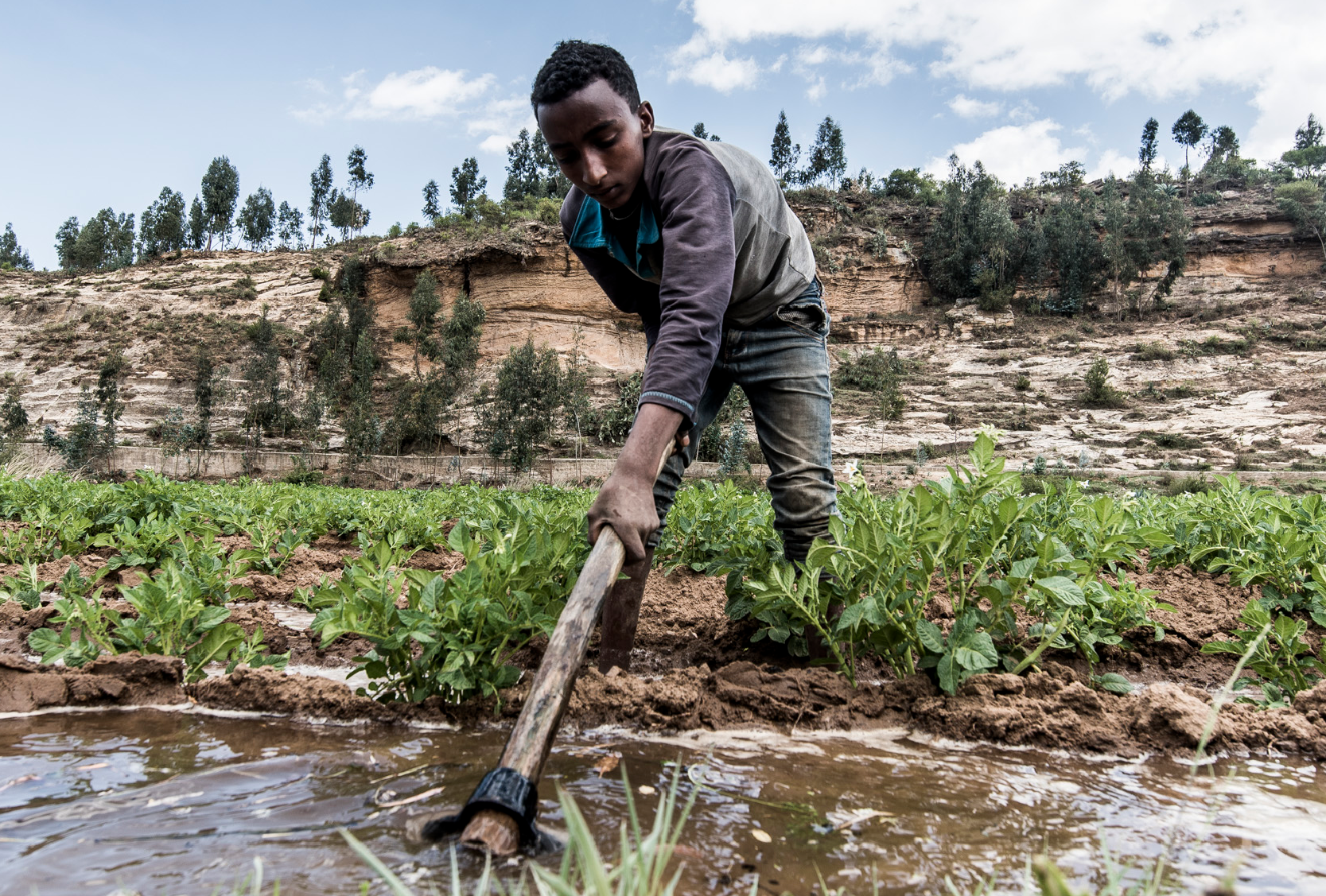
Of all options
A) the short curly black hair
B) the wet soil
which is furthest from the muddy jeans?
the short curly black hair

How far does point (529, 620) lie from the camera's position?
2.01 m

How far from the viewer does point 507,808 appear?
1.19 meters

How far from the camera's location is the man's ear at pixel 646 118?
7.79 feet

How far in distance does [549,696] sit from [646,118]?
1837mm

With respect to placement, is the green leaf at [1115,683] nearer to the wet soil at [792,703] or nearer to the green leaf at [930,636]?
the wet soil at [792,703]

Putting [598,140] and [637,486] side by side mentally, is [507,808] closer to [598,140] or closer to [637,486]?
[637,486]

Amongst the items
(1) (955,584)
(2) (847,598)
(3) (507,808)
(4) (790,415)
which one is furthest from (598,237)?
(3) (507,808)

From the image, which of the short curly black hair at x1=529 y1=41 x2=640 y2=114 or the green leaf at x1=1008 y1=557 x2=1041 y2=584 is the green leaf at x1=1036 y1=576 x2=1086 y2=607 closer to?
the green leaf at x1=1008 y1=557 x2=1041 y2=584

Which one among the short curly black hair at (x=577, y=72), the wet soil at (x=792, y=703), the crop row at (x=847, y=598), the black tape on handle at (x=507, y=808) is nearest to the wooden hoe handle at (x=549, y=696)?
the black tape on handle at (x=507, y=808)

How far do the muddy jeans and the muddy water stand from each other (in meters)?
0.78

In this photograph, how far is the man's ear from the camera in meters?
2.37

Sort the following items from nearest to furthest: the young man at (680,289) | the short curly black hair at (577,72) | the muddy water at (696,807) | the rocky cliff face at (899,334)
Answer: the muddy water at (696,807) → the young man at (680,289) → the short curly black hair at (577,72) → the rocky cliff face at (899,334)

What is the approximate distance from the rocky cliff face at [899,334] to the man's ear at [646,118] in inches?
1298

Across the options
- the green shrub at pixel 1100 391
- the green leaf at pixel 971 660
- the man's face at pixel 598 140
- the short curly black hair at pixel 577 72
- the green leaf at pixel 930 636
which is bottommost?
the green shrub at pixel 1100 391
